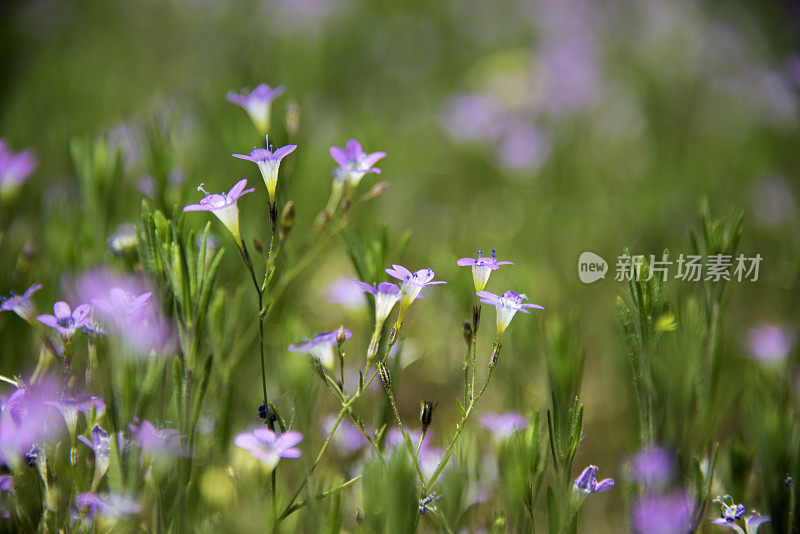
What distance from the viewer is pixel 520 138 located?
13.1 ft

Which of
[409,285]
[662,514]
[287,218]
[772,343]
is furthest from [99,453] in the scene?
[772,343]

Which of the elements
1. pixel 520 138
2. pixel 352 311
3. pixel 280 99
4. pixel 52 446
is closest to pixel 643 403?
pixel 352 311

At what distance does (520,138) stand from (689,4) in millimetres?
3214

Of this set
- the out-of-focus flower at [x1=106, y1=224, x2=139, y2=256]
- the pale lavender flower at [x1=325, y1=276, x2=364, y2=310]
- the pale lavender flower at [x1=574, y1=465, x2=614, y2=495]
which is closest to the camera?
the pale lavender flower at [x1=574, y1=465, x2=614, y2=495]

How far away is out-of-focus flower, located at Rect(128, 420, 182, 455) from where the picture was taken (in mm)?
1265

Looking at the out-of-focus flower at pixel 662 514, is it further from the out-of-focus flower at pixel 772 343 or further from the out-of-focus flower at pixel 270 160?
the out-of-focus flower at pixel 270 160

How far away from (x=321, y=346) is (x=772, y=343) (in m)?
1.70

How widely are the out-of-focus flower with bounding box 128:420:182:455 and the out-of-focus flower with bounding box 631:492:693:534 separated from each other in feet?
3.45

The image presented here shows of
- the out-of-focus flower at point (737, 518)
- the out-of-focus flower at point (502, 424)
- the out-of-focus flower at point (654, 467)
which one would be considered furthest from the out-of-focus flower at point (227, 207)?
the out-of-focus flower at point (737, 518)

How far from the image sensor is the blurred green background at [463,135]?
7.47 ft

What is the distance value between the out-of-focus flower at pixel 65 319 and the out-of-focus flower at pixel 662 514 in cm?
134

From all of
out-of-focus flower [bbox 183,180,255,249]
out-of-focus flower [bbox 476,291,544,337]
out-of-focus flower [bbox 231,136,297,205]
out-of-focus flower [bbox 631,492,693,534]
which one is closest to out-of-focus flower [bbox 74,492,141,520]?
out-of-focus flower [bbox 183,180,255,249]

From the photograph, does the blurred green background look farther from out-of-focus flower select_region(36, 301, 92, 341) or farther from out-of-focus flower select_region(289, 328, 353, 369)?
out-of-focus flower select_region(36, 301, 92, 341)

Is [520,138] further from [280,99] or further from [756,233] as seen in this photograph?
[280,99]
